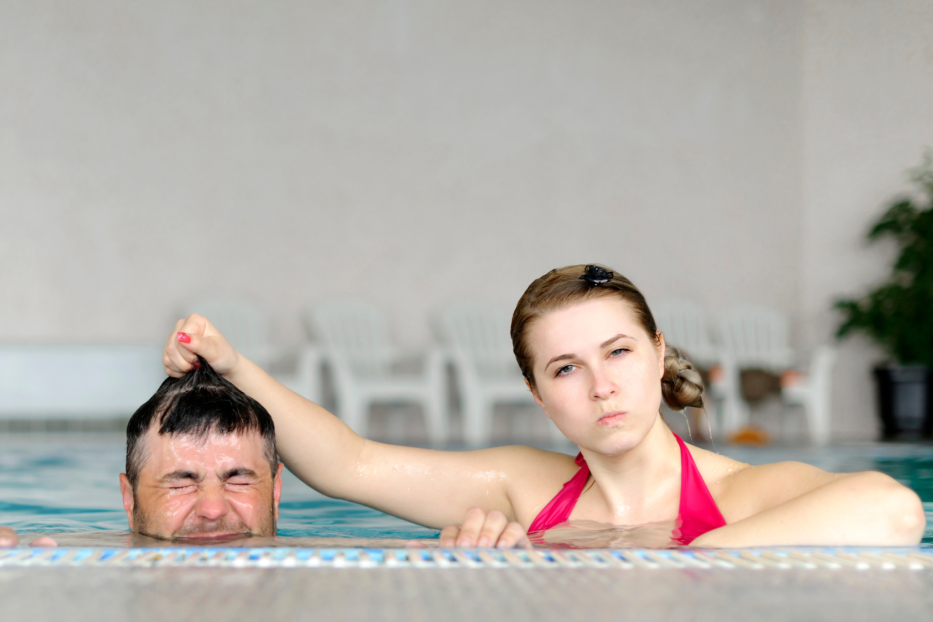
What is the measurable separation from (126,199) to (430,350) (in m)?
2.59

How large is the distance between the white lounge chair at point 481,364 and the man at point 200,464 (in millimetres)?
3926

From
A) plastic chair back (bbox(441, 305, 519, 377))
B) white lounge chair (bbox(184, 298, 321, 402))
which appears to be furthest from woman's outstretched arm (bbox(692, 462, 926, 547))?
plastic chair back (bbox(441, 305, 519, 377))

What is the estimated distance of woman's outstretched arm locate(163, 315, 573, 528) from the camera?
1469mm

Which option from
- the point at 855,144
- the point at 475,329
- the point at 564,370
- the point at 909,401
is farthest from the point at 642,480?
the point at 855,144

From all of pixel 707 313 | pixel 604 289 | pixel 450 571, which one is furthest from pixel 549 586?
pixel 707 313

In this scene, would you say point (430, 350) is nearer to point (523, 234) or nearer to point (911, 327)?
point (523, 234)

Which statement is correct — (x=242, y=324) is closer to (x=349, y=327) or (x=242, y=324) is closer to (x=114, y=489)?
(x=349, y=327)

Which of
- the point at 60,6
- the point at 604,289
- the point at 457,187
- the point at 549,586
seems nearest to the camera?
the point at 549,586

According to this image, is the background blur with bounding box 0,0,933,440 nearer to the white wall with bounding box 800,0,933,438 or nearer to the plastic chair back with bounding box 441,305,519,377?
the white wall with bounding box 800,0,933,438

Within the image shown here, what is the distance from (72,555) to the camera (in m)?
0.93

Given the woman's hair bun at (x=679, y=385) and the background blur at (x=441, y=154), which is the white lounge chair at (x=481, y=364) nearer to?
the background blur at (x=441, y=154)

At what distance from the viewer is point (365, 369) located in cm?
573

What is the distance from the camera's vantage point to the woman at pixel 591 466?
1.12m

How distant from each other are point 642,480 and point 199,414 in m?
0.75
